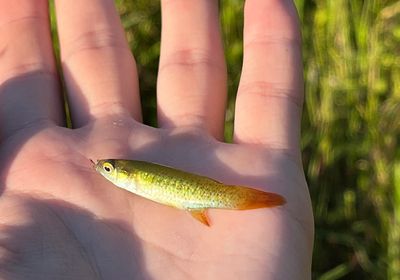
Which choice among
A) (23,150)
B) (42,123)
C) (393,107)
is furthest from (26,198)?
(393,107)

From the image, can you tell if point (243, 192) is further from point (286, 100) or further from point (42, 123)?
point (42, 123)

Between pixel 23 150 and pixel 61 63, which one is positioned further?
pixel 61 63

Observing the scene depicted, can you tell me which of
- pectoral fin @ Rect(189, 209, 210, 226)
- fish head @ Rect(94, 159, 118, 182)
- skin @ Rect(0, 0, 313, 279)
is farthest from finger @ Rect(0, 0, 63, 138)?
pectoral fin @ Rect(189, 209, 210, 226)

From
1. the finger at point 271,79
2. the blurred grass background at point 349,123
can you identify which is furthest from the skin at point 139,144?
the blurred grass background at point 349,123

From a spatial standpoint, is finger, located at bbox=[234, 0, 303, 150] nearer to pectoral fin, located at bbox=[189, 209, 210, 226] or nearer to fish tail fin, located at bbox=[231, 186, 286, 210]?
fish tail fin, located at bbox=[231, 186, 286, 210]

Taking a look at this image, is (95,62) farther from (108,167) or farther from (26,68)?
(108,167)

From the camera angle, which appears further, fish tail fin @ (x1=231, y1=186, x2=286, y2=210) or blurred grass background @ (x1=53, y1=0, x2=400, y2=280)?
blurred grass background @ (x1=53, y1=0, x2=400, y2=280)

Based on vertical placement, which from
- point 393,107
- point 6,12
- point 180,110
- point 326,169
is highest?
point 6,12
